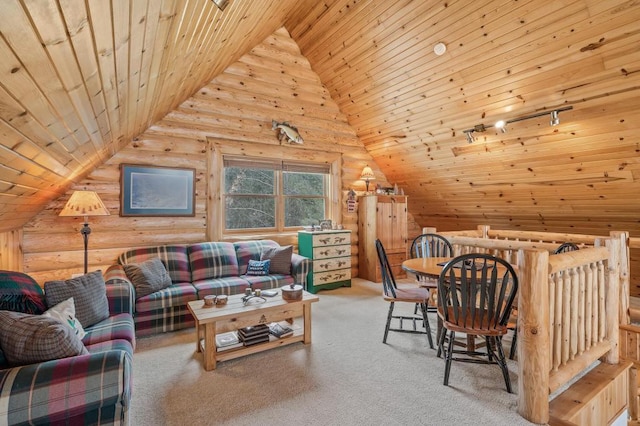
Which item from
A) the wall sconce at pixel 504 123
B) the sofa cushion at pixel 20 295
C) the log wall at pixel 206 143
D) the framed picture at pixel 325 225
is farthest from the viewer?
the framed picture at pixel 325 225

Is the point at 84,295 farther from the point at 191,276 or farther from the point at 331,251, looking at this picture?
the point at 331,251

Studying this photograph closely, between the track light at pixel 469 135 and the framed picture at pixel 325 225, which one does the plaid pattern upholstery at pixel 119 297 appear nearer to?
the framed picture at pixel 325 225

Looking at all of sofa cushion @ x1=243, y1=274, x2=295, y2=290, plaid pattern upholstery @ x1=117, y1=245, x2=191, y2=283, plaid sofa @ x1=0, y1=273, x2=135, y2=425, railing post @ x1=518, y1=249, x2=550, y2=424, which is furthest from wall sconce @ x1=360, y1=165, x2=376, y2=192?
plaid sofa @ x1=0, y1=273, x2=135, y2=425

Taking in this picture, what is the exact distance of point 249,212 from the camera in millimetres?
4816

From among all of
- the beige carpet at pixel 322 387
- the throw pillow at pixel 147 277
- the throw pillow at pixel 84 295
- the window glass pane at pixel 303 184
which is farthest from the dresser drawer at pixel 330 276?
the throw pillow at pixel 84 295

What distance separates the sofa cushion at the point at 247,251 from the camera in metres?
4.16

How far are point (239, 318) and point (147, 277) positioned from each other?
1.25m

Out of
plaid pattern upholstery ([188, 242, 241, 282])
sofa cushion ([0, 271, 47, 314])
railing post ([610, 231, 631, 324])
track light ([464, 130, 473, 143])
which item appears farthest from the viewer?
track light ([464, 130, 473, 143])

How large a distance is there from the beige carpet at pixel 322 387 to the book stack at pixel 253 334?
0.13 m

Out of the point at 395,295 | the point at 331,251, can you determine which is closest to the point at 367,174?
the point at 331,251

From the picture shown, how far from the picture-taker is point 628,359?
275cm

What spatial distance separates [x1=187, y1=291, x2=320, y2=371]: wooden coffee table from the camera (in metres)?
2.47

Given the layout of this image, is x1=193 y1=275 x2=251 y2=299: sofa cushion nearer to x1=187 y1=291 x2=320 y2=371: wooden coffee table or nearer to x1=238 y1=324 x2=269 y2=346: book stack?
x1=187 y1=291 x2=320 y2=371: wooden coffee table

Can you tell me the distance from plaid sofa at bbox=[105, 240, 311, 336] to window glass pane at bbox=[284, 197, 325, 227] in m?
0.74
